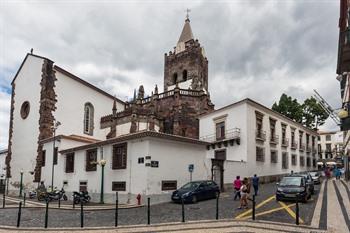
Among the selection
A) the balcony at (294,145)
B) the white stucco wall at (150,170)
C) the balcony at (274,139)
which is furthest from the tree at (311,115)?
the white stucco wall at (150,170)

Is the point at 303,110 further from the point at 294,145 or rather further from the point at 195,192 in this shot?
the point at 195,192

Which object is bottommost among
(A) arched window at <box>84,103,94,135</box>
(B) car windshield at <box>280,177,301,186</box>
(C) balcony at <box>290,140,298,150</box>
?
(B) car windshield at <box>280,177,301,186</box>

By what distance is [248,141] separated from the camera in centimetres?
3067

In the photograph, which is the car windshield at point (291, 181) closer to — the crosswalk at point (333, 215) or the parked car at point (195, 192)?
the crosswalk at point (333, 215)

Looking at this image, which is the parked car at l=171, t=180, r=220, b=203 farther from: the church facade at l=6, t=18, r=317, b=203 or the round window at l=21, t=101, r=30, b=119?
the round window at l=21, t=101, r=30, b=119

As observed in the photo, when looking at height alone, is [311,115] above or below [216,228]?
above

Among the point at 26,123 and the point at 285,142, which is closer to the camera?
the point at 26,123

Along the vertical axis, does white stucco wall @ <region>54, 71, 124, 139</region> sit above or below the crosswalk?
above

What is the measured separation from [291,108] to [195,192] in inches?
1281

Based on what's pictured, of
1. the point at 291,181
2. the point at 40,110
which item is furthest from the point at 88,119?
the point at 291,181

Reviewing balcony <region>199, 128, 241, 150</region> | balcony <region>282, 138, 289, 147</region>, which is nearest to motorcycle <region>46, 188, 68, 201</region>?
balcony <region>199, 128, 241, 150</region>

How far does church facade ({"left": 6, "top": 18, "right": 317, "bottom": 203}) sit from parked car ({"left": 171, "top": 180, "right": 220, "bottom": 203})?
Result: 136cm

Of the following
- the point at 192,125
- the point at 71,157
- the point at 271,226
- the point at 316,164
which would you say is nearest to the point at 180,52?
the point at 192,125

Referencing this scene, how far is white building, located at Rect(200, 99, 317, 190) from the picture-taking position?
29.7 meters
